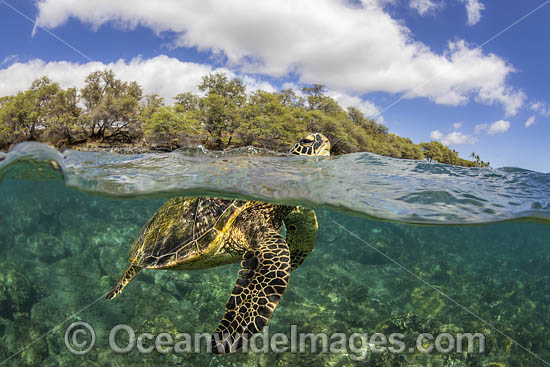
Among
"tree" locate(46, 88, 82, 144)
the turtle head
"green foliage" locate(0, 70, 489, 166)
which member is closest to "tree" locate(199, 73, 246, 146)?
"green foliage" locate(0, 70, 489, 166)

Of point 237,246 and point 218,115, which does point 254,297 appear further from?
point 218,115

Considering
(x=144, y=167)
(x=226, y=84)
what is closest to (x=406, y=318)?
(x=144, y=167)

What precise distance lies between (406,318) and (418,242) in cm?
923

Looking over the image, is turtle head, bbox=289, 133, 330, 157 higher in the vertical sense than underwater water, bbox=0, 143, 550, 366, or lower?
higher

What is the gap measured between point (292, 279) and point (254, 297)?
7859 millimetres

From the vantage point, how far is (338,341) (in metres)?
7.72

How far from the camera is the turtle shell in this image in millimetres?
4723

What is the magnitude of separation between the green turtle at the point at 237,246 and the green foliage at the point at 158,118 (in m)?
36.2

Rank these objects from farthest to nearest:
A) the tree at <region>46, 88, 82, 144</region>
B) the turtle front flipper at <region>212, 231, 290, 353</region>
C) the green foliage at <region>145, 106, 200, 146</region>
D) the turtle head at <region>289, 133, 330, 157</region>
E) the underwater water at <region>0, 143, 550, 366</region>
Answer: the tree at <region>46, 88, 82, 144</region> < the green foliage at <region>145, 106, 200, 146</region> < the underwater water at <region>0, 143, 550, 366</region> < the turtle head at <region>289, 133, 330, 157</region> < the turtle front flipper at <region>212, 231, 290, 353</region>

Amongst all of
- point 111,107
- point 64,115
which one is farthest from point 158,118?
point 64,115

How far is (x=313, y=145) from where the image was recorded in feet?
20.8

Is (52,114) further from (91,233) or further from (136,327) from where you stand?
(136,327)

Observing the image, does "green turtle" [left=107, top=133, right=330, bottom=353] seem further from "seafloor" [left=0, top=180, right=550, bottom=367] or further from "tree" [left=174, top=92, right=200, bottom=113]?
"tree" [left=174, top=92, right=200, bottom=113]

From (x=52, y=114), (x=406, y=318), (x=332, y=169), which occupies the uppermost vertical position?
(x=52, y=114)
